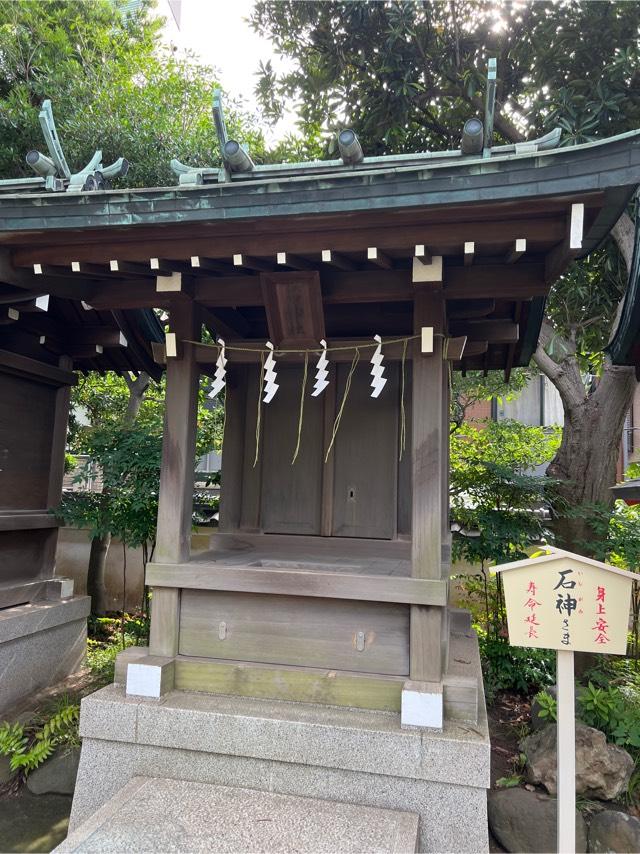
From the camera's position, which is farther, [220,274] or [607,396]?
[607,396]

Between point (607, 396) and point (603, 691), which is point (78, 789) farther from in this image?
point (607, 396)

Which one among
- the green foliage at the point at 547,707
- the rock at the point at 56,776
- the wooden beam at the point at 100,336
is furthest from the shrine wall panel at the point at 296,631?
the wooden beam at the point at 100,336

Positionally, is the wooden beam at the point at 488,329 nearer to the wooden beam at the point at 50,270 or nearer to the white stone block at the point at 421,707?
the white stone block at the point at 421,707

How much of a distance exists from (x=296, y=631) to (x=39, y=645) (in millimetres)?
3566

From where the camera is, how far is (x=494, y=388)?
1037cm

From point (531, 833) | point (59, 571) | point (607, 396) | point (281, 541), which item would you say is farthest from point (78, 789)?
point (59, 571)

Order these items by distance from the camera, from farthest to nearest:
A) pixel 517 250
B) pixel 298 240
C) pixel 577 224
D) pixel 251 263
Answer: pixel 251 263, pixel 298 240, pixel 517 250, pixel 577 224

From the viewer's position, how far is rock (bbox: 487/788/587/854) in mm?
3916

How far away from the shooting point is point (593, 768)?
435 centimetres

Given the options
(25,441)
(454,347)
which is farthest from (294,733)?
(25,441)

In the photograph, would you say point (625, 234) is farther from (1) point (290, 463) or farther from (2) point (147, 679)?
(2) point (147, 679)

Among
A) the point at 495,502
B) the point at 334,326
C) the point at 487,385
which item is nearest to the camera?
the point at 334,326

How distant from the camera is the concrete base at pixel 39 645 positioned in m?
5.46

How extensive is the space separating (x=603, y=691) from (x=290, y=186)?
5202 mm
